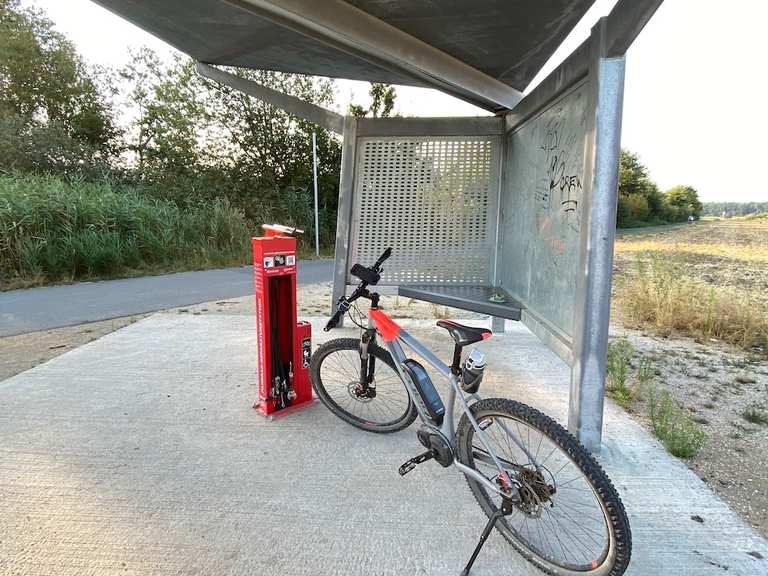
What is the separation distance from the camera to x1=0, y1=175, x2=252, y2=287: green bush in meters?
8.12

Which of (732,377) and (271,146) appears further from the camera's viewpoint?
(271,146)

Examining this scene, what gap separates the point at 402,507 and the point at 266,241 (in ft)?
5.33

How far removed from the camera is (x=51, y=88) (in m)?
17.0

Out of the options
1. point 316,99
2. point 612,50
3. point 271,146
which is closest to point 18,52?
point 271,146

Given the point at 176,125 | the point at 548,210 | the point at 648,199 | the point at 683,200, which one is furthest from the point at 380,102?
the point at 683,200

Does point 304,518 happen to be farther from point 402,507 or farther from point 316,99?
point 316,99

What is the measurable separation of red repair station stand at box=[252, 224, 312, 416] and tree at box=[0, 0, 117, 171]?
15.2 m

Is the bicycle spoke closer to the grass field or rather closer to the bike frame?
the bike frame

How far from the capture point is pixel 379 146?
15.8ft

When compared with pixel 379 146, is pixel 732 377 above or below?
below

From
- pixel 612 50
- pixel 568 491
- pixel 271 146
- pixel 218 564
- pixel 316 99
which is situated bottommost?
pixel 218 564

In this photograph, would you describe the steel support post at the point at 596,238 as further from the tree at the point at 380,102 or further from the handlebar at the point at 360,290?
the tree at the point at 380,102

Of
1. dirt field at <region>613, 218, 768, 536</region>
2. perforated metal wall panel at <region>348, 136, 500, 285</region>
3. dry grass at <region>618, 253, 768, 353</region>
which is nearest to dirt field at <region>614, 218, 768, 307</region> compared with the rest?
dirt field at <region>613, 218, 768, 536</region>

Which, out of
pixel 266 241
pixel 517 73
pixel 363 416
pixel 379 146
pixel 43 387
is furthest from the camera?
pixel 379 146
